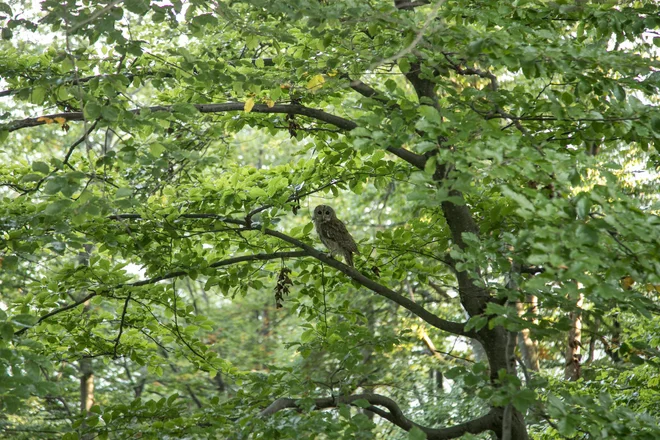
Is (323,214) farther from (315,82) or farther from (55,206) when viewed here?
(55,206)

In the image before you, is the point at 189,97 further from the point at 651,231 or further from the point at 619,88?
the point at 651,231

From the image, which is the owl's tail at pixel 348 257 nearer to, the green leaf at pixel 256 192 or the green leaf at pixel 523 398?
the green leaf at pixel 256 192

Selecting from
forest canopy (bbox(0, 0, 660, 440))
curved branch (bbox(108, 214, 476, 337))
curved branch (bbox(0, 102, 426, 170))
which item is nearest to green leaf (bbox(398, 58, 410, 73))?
forest canopy (bbox(0, 0, 660, 440))

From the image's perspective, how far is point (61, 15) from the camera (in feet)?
10.2

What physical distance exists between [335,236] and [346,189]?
1.13 ft

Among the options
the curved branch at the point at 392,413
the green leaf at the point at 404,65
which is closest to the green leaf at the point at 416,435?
the curved branch at the point at 392,413

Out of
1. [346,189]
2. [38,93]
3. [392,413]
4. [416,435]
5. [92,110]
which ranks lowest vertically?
[416,435]

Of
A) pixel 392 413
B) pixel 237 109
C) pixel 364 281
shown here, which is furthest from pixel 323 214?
pixel 392 413

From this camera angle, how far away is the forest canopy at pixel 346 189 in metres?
2.75

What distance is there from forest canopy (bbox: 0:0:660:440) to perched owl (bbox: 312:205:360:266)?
3 centimetres

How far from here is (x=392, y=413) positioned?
13.8ft

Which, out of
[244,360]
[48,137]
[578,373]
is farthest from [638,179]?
[48,137]

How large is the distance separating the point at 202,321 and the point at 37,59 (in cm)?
205

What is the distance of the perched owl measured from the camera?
4.85m
